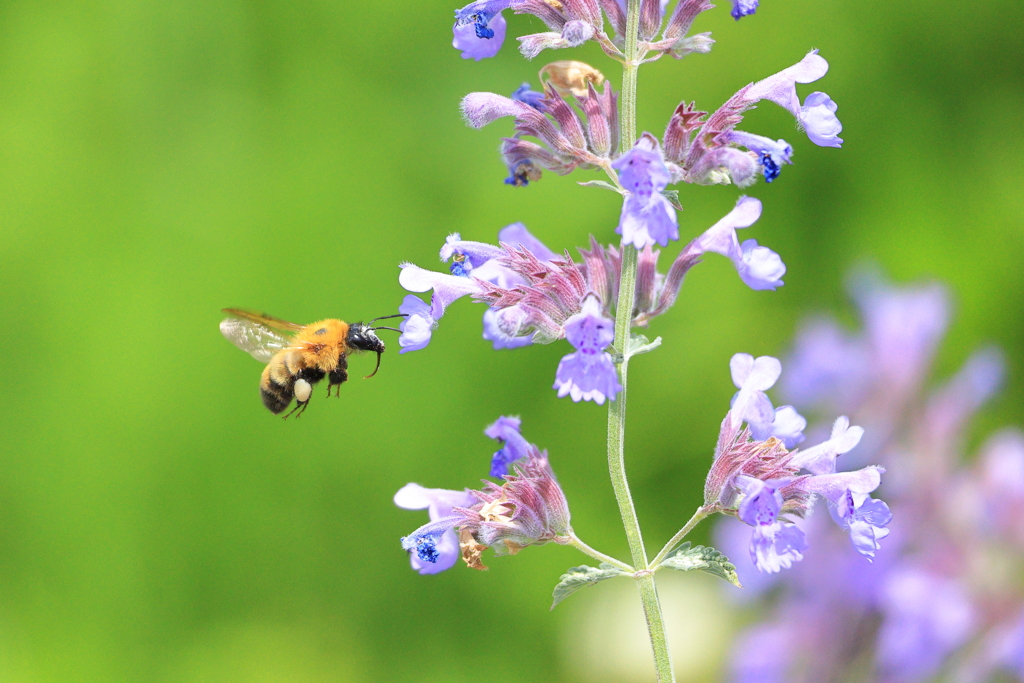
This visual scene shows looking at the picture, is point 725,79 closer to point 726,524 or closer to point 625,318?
point 726,524

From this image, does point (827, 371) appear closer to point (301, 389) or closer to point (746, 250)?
point (746, 250)

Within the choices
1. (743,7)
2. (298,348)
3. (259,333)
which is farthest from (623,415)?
(259,333)

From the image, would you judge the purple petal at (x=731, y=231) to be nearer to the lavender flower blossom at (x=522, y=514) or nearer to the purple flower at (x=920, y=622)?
the lavender flower blossom at (x=522, y=514)

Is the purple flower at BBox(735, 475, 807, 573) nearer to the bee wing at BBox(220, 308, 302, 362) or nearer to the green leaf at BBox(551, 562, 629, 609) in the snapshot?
the green leaf at BBox(551, 562, 629, 609)

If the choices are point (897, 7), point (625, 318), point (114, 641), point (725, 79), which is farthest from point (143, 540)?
point (897, 7)

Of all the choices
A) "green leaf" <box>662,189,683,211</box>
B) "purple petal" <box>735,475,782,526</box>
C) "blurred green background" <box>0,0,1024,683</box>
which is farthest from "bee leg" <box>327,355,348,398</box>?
"blurred green background" <box>0,0,1024,683</box>
